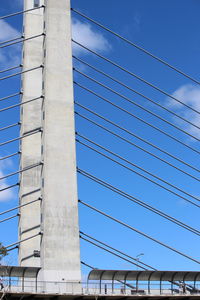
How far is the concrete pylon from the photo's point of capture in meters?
36.2

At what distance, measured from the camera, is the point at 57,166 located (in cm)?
3841

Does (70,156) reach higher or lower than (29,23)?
lower

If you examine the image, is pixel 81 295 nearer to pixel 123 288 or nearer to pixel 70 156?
pixel 123 288

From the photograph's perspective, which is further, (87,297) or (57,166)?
(57,166)

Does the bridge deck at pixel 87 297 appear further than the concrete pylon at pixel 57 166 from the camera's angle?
No

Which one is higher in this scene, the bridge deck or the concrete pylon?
the concrete pylon

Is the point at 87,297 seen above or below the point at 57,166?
below

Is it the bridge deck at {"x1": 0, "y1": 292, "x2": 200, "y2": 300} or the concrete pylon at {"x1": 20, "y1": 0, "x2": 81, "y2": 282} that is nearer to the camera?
the bridge deck at {"x1": 0, "y1": 292, "x2": 200, "y2": 300}

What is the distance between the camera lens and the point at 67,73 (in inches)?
1617

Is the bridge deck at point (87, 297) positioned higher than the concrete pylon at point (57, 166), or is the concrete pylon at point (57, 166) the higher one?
the concrete pylon at point (57, 166)

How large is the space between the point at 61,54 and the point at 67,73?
5.35 feet

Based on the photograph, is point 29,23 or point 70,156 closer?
point 70,156

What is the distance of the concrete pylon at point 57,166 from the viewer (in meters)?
36.2

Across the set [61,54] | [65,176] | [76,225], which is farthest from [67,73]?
[76,225]
